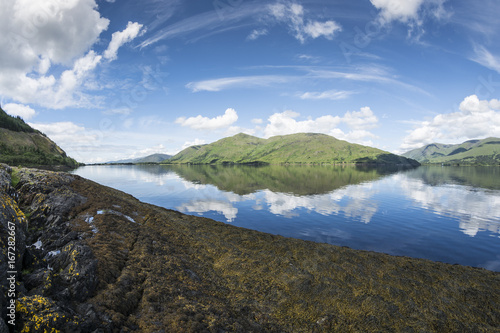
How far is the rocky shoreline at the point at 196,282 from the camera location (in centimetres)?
888

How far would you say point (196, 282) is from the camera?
513 inches

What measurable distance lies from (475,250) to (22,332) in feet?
137

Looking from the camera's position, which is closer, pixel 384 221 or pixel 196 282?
pixel 196 282

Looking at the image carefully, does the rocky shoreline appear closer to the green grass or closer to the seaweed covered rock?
the seaweed covered rock

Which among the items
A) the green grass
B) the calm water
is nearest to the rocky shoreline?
the green grass

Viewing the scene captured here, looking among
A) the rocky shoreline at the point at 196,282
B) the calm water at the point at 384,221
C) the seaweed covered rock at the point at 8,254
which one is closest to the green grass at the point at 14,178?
the rocky shoreline at the point at 196,282

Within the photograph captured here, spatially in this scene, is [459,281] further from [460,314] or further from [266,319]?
[266,319]

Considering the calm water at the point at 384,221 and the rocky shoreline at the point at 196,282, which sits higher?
the rocky shoreline at the point at 196,282

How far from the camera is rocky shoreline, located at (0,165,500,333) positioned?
8875 millimetres

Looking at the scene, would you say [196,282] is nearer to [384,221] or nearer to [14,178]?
[14,178]

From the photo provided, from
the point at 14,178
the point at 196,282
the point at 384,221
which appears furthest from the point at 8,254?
the point at 384,221

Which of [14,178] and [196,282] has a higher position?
[14,178]

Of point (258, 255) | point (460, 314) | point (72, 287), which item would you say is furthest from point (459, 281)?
point (72, 287)

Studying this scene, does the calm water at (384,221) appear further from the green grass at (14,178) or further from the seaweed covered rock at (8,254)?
the seaweed covered rock at (8,254)
